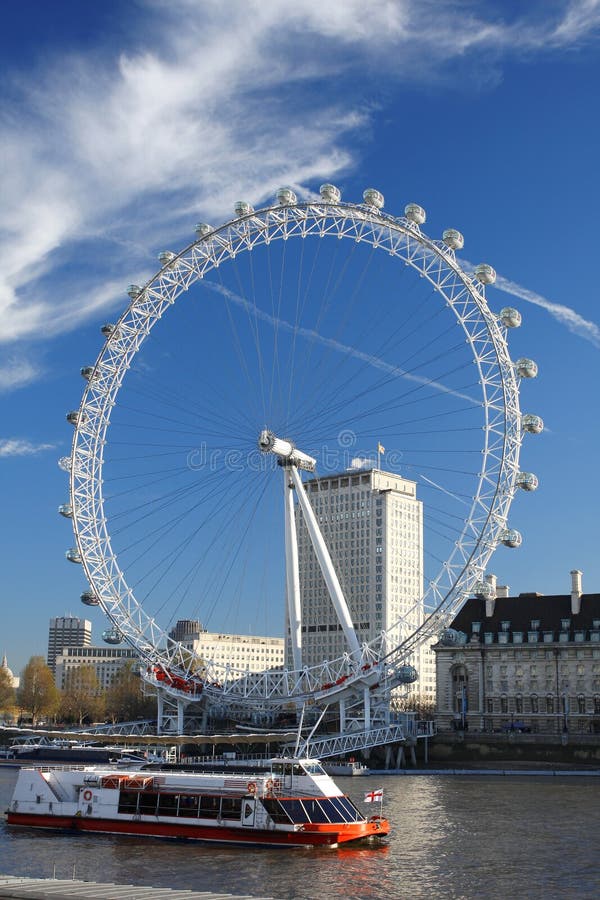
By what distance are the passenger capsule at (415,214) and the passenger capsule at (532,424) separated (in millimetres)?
16787

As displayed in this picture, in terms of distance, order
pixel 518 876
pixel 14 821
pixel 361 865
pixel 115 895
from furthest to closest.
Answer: pixel 14 821 < pixel 361 865 < pixel 518 876 < pixel 115 895

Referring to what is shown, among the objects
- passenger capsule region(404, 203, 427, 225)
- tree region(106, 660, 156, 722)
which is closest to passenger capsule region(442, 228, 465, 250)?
passenger capsule region(404, 203, 427, 225)

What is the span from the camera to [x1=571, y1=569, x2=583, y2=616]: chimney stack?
356 feet

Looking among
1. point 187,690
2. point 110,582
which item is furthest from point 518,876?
point 187,690

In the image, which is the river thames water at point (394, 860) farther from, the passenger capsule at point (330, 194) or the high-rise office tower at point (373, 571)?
the high-rise office tower at point (373, 571)

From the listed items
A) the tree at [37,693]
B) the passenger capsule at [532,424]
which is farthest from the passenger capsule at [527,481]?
the tree at [37,693]

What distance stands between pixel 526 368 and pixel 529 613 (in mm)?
38583

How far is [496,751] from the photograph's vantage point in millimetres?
95312

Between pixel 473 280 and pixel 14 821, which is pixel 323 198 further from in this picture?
pixel 14 821

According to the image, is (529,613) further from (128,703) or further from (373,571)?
(128,703)

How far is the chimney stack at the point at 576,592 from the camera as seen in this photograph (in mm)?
108562

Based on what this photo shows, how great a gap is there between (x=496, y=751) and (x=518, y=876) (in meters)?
57.9

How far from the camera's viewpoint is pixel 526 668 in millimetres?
108250

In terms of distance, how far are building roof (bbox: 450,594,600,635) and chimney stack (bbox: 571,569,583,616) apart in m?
0.37
